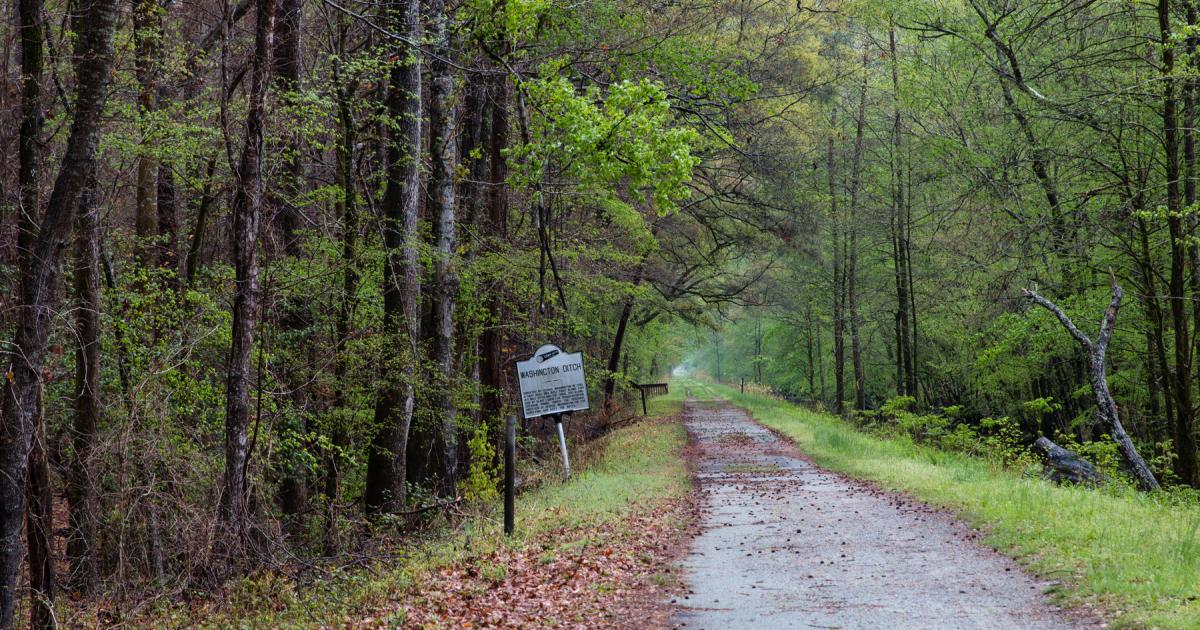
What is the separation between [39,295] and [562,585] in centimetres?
505

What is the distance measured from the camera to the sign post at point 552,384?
14.8 m

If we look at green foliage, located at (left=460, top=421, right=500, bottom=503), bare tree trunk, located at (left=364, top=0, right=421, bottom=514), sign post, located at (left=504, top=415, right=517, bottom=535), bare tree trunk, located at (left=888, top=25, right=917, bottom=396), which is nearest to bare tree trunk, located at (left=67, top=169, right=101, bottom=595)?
bare tree trunk, located at (left=364, top=0, right=421, bottom=514)

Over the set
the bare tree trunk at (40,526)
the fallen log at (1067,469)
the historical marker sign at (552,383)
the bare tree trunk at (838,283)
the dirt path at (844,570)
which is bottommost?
the fallen log at (1067,469)

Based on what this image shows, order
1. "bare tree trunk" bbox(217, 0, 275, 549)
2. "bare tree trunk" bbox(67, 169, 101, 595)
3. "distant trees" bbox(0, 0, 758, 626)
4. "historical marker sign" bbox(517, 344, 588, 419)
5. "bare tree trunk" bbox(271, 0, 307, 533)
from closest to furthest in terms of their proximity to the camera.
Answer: "distant trees" bbox(0, 0, 758, 626) < "bare tree trunk" bbox(217, 0, 275, 549) < "bare tree trunk" bbox(67, 169, 101, 595) < "bare tree trunk" bbox(271, 0, 307, 533) < "historical marker sign" bbox(517, 344, 588, 419)

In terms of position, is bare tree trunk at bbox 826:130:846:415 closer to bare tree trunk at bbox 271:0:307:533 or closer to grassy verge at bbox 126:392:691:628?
grassy verge at bbox 126:392:691:628

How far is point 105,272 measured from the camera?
476 inches

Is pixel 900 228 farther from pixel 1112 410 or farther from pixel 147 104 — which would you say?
pixel 147 104

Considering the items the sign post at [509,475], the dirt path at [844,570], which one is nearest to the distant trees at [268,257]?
the sign post at [509,475]

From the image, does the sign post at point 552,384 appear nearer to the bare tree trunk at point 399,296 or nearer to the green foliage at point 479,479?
the green foliage at point 479,479

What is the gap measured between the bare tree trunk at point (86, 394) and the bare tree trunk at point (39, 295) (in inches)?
33.5

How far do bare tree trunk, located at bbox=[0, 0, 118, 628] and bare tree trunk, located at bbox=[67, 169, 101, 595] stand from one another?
851 mm

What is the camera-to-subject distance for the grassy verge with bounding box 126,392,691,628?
7207 millimetres

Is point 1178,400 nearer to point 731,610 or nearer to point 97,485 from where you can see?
point 731,610

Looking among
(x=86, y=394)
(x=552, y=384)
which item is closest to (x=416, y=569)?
(x=86, y=394)
